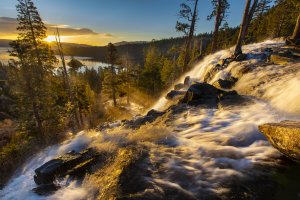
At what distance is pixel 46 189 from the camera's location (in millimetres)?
7273

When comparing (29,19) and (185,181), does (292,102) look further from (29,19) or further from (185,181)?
(29,19)

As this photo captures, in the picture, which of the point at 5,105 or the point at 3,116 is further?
the point at 5,105

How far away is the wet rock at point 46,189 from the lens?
7145 mm

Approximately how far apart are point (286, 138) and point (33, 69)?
20.4 meters

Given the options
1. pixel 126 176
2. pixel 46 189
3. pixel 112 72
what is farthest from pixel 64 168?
pixel 112 72

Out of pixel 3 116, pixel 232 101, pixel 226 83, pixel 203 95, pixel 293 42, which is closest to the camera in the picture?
pixel 232 101

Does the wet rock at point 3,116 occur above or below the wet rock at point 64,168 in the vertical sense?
below

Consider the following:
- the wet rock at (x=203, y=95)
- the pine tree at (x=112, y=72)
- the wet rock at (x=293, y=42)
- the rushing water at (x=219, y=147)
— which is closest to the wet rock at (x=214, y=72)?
the rushing water at (x=219, y=147)

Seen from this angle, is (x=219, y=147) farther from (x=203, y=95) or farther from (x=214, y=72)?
(x=214, y=72)

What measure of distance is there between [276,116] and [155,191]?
5.25m

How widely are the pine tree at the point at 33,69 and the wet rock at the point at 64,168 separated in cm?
1310

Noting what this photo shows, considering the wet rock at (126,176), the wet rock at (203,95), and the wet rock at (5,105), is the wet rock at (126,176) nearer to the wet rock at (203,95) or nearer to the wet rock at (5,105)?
the wet rock at (203,95)

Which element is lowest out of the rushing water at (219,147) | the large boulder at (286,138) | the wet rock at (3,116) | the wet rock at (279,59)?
the wet rock at (3,116)

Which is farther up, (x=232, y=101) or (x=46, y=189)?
(x=232, y=101)
